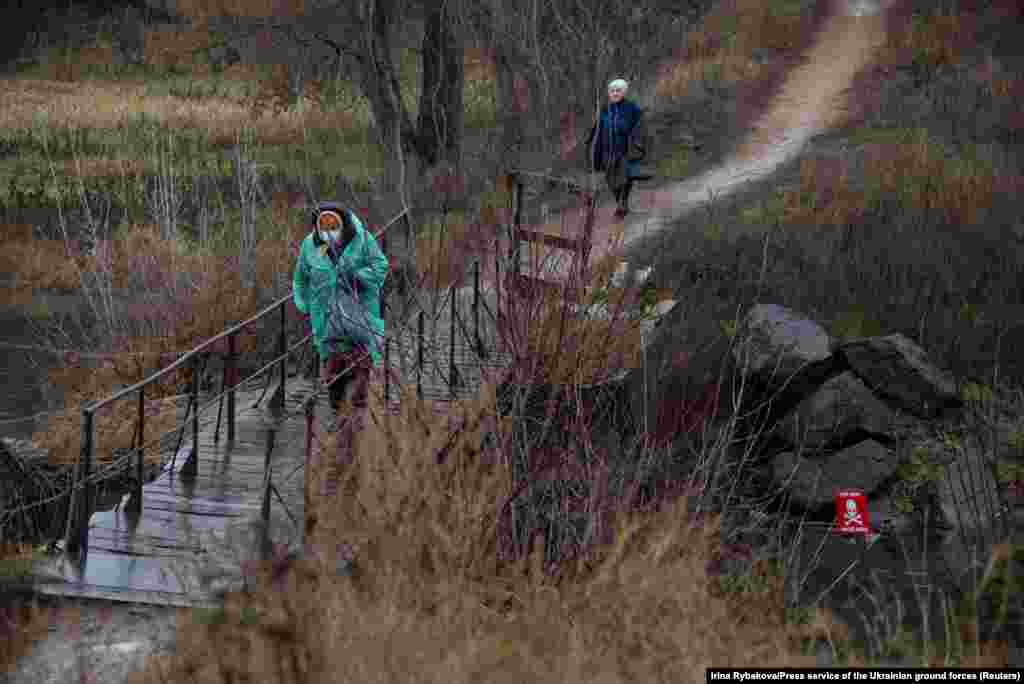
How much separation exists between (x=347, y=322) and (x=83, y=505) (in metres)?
2.26

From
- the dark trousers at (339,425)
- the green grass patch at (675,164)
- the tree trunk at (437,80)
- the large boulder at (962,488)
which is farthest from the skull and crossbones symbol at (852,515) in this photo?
the tree trunk at (437,80)

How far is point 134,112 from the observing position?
3569cm

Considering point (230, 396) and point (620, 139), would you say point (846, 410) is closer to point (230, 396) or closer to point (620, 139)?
point (620, 139)

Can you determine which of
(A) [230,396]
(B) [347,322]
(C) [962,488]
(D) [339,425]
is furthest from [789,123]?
(D) [339,425]

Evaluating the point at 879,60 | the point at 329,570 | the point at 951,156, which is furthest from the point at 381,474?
the point at 879,60

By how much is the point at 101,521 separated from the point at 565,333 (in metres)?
3.23

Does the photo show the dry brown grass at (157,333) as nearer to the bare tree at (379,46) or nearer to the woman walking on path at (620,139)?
the woman walking on path at (620,139)

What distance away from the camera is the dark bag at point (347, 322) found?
32.6 feet

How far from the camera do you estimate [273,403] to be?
1169cm

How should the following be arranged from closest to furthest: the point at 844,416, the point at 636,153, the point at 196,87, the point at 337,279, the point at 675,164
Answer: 1. the point at 337,279
2. the point at 844,416
3. the point at 636,153
4. the point at 675,164
5. the point at 196,87

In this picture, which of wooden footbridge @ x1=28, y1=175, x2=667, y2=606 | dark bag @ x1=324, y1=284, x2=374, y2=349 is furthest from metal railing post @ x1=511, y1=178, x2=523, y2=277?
dark bag @ x1=324, y1=284, x2=374, y2=349
